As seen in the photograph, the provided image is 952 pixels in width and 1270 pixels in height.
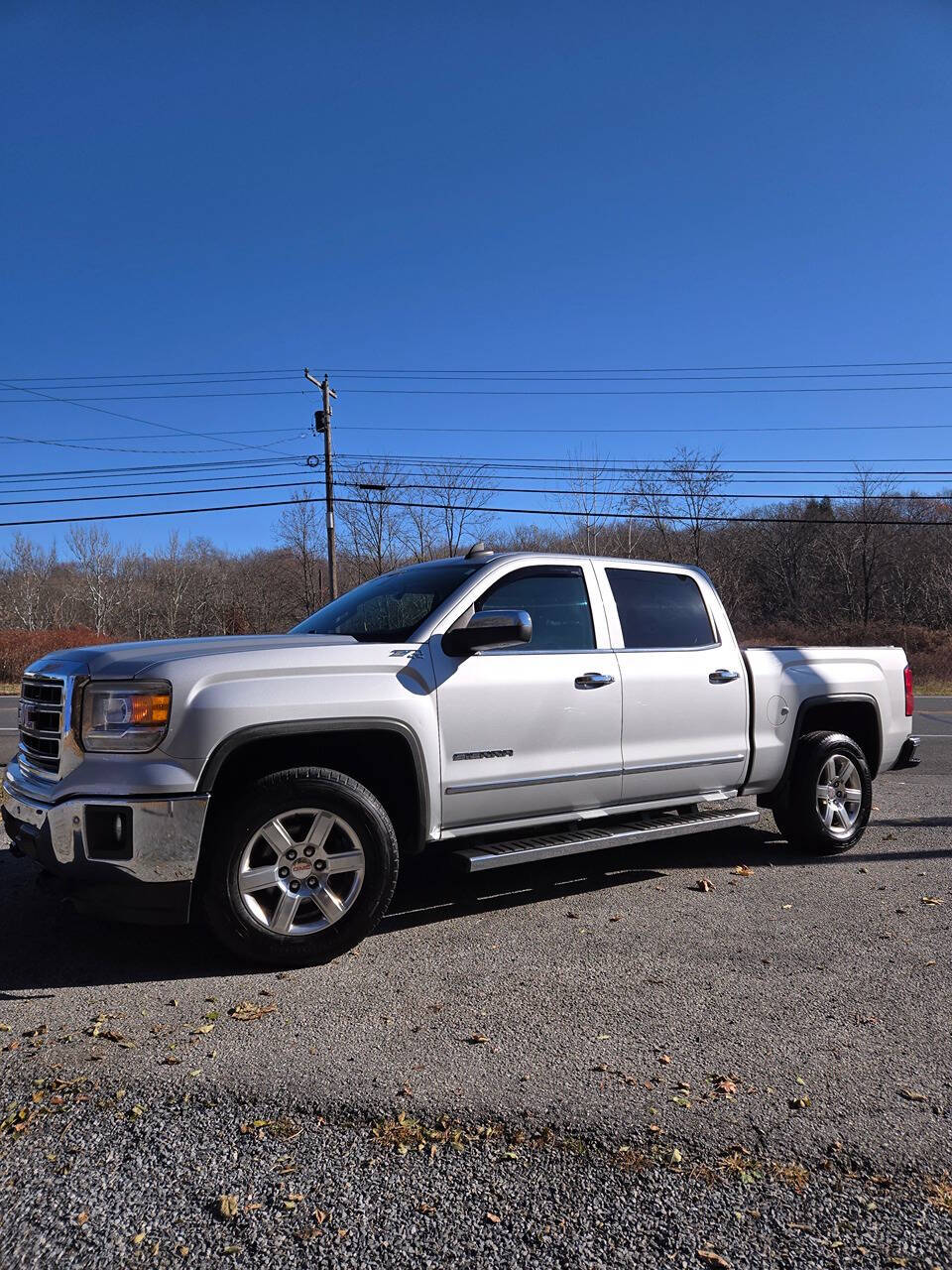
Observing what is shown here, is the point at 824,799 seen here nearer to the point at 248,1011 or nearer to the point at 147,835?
the point at 248,1011

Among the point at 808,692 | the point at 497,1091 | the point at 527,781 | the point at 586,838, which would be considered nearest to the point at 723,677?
the point at 808,692

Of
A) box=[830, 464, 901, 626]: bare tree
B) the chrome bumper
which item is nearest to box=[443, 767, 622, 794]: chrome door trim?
the chrome bumper

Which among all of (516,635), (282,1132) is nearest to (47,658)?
(516,635)

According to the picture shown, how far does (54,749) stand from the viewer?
401 centimetres

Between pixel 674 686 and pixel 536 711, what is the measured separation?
3.64ft

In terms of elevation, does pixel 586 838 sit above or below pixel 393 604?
below

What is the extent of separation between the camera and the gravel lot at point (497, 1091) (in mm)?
2250

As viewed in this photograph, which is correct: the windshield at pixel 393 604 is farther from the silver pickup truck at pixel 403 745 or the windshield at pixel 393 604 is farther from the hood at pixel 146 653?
the hood at pixel 146 653

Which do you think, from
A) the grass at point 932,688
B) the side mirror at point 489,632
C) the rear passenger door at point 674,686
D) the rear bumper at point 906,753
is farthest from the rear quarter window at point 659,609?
the grass at point 932,688

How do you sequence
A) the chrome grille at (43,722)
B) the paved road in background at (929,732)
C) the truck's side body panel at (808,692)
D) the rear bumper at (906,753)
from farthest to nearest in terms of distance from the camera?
the paved road in background at (929,732) < the rear bumper at (906,753) < the truck's side body panel at (808,692) < the chrome grille at (43,722)

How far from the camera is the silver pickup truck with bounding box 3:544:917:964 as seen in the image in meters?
3.78

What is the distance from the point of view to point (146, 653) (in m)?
4.02

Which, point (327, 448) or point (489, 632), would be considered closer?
point (489, 632)

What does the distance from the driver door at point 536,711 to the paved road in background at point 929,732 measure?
653cm
